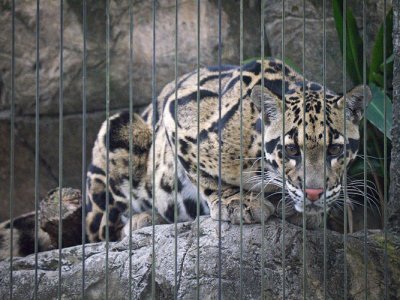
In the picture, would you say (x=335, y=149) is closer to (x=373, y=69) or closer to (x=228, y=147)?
(x=228, y=147)

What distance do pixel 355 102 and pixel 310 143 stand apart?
0.44 m

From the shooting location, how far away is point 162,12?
603 centimetres

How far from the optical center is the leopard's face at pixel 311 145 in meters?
3.54

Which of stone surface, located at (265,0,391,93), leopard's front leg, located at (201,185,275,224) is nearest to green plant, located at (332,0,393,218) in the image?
stone surface, located at (265,0,391,93)

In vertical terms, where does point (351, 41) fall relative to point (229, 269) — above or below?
above

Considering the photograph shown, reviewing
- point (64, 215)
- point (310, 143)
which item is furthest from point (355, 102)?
point (64, 215)

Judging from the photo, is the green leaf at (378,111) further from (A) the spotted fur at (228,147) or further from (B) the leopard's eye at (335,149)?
(B) the leopard's eye at (335,149)

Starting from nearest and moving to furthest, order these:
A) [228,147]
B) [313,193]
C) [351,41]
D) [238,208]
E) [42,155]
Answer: [313,193] → [238,208] → [228,147] → [351,41] → [42,155]

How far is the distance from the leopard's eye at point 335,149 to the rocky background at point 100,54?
7.40ft

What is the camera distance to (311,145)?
3611 mm

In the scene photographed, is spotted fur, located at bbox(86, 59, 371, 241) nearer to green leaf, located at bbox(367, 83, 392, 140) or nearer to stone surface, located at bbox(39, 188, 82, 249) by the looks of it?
stone surface, located at bbox(39, 188, 82, 249)

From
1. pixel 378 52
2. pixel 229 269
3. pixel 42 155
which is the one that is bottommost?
pixel 229 269

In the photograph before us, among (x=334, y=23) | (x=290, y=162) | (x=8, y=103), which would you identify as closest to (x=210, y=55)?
(x=334, y=23)

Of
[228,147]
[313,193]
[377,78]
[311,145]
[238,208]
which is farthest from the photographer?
[377,78]
